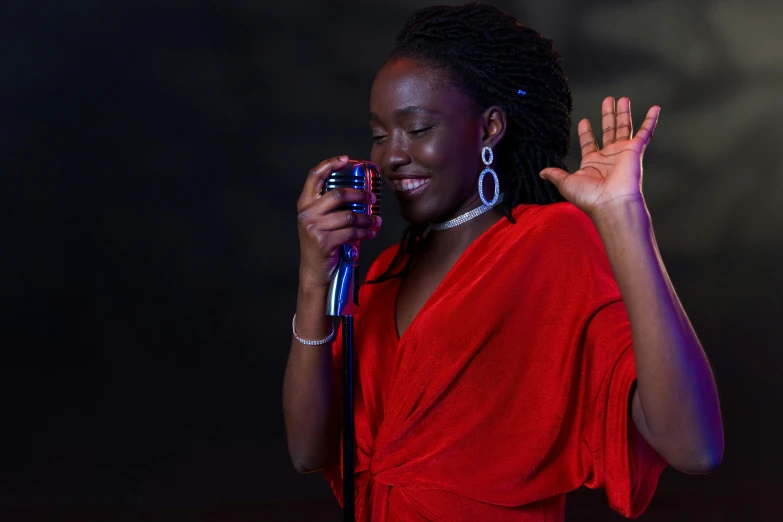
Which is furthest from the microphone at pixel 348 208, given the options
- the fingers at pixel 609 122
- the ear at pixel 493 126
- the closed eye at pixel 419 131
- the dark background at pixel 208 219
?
the dark background at pixel 208 219

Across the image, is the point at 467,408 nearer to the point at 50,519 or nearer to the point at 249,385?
the point at 249,385

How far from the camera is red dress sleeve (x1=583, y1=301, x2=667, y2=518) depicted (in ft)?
3.45

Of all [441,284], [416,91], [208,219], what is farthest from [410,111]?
[208,219]

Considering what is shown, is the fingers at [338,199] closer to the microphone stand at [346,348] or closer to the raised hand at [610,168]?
the microphone stand at [346,348]

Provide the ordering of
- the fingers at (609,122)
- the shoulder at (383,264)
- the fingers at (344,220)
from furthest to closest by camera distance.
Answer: the shoulder at (383,264)
the fingers at (344,220)
the fingers at (609,122)

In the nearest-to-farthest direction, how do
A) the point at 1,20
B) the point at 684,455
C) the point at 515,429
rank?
the point at 684,455 < the point at 515,429 < the point at 1,20

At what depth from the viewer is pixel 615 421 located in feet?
3.49

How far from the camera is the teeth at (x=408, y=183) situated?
127 cm

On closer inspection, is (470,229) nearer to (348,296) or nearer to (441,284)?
(441,284)

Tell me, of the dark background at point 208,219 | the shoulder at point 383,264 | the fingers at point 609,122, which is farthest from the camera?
the dark background at point 208,219

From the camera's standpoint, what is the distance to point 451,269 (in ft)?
4.17

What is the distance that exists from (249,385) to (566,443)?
5.10ft

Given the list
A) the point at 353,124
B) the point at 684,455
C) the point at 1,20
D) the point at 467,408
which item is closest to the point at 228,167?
the point at 353,124

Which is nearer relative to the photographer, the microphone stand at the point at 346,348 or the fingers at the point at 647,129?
the fingers at the point at 647,129
